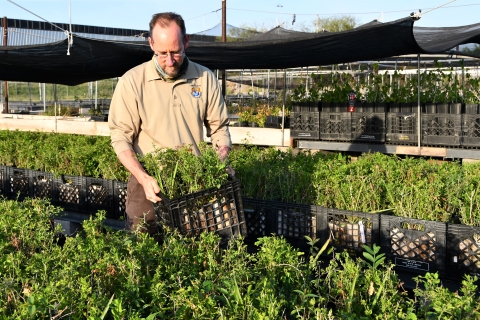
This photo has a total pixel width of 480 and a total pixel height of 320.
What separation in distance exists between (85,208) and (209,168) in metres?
3.67

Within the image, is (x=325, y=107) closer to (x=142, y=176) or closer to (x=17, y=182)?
(x=17, y=182)

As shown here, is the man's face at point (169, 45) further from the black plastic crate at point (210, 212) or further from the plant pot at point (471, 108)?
the plant pot at point (471, 108)

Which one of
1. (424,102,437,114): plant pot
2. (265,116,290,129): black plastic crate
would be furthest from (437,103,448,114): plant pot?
(265,116,290,129): black plastic crate

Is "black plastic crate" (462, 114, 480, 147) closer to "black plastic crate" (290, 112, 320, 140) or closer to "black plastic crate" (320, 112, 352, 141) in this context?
"black plastic crate" (320, 112, 352, 141)

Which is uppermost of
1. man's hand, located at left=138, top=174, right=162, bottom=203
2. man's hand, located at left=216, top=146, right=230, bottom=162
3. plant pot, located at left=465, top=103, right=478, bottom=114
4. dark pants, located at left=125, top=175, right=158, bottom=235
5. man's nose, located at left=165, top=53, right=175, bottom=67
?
man's nose, located at left=165, top=53, right=175, bottom=67

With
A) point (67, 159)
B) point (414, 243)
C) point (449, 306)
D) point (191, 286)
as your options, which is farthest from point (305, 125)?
point (449, 306)

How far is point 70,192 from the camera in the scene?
6.54m

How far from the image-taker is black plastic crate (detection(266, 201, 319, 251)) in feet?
15.1

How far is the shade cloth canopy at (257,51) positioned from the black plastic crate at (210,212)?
372 cm

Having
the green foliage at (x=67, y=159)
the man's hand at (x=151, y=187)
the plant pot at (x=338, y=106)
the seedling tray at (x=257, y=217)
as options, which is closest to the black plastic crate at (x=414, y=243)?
the seedling tray at (x=257, y=217)

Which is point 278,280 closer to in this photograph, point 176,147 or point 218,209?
point 218,209

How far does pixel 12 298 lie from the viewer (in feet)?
7.59

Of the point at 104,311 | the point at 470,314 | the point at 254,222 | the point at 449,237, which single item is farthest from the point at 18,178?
the point at 470,314

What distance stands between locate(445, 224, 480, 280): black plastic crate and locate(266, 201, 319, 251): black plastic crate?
0.98 metres
